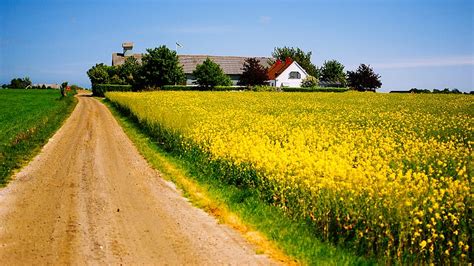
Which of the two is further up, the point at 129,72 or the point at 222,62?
the point at 222,62

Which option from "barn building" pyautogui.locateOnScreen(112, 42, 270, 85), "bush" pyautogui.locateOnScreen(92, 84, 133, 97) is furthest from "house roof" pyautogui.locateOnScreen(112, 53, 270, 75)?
"bush" pyautogui.locateOnScreen(92, 84, 133, 97)

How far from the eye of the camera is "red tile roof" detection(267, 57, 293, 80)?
324 ft

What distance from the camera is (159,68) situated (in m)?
78.0

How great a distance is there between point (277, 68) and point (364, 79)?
19.2 m

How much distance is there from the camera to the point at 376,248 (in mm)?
7734

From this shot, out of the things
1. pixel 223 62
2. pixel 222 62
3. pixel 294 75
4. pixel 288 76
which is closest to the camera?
pixel 288 76

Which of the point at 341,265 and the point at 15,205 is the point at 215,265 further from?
the point at 15,205

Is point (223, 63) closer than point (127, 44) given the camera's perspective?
Yes

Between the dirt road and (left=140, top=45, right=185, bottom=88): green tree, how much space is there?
62.9 meters

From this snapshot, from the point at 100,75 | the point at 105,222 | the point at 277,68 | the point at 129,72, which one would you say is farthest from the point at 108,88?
the point at 105,222

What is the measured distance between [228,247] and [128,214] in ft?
10.0

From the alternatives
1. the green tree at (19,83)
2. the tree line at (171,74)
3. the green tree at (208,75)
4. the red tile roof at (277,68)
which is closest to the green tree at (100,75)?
the tree line at (171,74)

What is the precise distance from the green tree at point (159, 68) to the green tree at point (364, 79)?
123ft

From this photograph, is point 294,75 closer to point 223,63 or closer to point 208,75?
point 223,63
